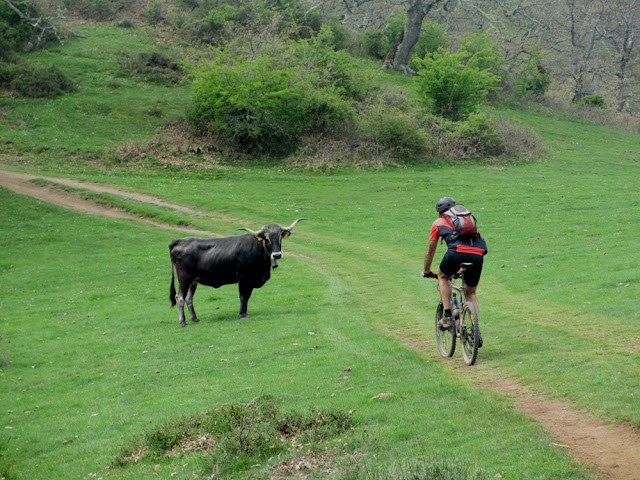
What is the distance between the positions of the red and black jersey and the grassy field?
1991 millimetres

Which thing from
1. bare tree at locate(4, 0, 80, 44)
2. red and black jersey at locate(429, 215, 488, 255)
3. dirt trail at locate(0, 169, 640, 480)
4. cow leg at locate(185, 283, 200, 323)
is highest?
bare tree at locate(4, 0, 80, 44)

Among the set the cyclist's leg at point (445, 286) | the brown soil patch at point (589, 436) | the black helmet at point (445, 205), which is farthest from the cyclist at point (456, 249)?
the brown soil patch at point (589, 436)

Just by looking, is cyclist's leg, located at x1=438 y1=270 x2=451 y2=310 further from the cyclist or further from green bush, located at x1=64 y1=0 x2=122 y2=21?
green bush, located at x1=64 y1=0 x2=122 y2=21

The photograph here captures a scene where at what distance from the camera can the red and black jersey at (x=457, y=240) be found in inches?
477

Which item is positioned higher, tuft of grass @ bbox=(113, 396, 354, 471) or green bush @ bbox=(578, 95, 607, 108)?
green bush @ bbox=(578, 95, 607, 108)

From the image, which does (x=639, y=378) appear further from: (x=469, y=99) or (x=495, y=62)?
(x=495, y=62)

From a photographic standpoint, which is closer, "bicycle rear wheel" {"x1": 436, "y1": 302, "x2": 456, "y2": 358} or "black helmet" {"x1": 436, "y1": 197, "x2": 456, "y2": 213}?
"black helmet" {"x1": 436, "y1": 197, "x2": 456, "y2": 213}

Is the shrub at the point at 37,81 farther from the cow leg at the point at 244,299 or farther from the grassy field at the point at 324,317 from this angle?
the cow leg at the point at 244,299

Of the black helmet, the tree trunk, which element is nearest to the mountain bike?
the black helmet

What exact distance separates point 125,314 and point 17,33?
41.1 meters

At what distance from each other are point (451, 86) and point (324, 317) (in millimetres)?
35657

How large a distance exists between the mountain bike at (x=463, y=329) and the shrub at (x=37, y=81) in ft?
143

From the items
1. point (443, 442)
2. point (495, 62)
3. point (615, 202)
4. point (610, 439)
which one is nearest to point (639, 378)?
point (610, 439)

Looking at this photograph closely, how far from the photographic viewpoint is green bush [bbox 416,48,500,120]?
163 feet
